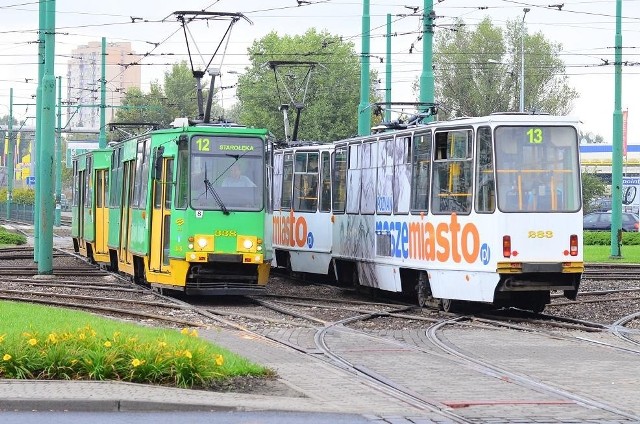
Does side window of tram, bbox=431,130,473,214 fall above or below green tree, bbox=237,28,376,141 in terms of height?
below

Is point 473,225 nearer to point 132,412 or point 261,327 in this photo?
point 261,327

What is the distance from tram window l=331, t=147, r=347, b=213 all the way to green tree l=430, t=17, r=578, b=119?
58.9m

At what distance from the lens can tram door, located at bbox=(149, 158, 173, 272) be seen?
971 inches

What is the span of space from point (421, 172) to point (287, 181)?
375 inches

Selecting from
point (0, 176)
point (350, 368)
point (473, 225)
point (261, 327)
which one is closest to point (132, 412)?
point (350, 368)

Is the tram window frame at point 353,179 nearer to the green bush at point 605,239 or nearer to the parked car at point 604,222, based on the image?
the green bush at point 605,239

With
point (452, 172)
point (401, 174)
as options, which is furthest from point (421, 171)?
point (452, 172)

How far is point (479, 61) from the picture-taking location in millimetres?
87688

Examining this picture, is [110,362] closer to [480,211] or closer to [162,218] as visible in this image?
[480,211]

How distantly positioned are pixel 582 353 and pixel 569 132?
5.50 m

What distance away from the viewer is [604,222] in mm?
62375

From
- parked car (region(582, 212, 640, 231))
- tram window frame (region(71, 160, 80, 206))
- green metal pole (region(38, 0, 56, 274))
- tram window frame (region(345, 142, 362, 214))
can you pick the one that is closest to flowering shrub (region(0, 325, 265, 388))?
tram window frame (region(345, 142, 362, 214))

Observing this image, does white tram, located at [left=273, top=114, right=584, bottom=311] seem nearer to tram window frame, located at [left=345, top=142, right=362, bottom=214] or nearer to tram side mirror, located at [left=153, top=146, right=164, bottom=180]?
tram window frame, located at [left=345, top=142, right=362, bottom=214]

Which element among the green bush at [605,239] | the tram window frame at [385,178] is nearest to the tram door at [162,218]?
the tram window frame at [385,178]
